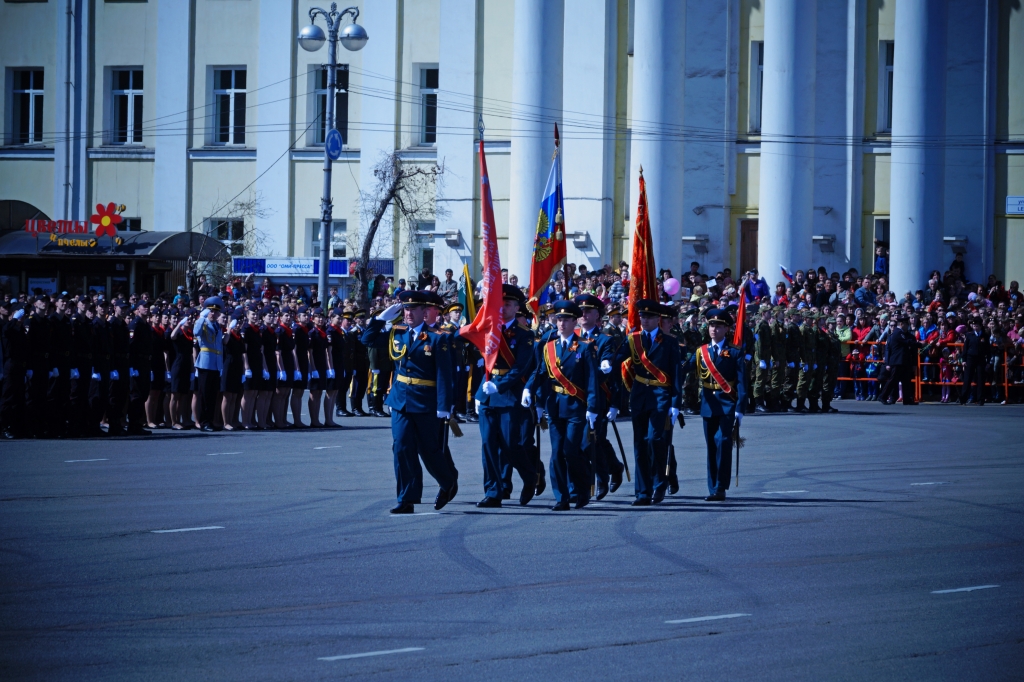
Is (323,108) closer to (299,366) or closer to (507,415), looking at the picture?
(299,366)

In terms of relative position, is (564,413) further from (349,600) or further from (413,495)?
(349,600)

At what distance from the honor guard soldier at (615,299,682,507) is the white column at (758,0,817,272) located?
22497 millimetres

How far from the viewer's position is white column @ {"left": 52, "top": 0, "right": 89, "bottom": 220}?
43125 millimetres

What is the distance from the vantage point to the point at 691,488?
1470 cm

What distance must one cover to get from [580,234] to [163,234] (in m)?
10.9

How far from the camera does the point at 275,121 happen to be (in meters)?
42.8

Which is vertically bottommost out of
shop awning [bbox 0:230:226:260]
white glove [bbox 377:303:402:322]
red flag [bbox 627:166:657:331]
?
white glove [bbox 377:303:402:322]

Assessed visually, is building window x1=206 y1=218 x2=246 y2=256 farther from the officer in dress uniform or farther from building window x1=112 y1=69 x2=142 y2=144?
the officer in dress uniform

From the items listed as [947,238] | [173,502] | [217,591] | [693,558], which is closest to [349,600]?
[217,591]

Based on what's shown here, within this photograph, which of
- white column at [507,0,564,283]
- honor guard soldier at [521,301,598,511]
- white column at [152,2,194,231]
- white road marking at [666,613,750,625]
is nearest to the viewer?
white road marking at [666,613,750,625]

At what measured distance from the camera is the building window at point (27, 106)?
144 feet

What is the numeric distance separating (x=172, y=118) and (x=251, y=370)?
23875 mm

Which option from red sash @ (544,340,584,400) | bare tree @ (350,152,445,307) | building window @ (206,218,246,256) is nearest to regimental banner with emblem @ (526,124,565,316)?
red sash @ (544,340,584,400)

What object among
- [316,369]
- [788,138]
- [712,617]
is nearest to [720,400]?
[712,617]
